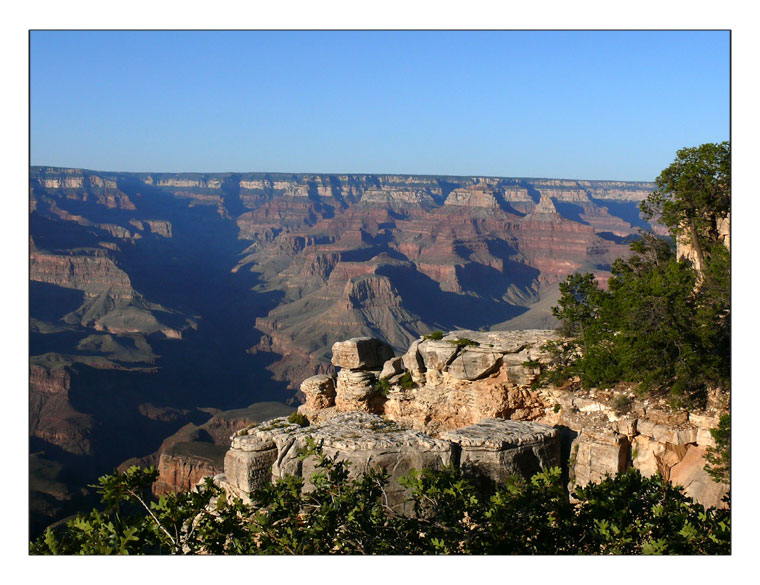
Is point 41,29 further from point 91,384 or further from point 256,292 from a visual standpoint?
point 256,292

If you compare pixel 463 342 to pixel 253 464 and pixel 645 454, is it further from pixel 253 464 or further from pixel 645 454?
pixel 253 464

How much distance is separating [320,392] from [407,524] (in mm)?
15564

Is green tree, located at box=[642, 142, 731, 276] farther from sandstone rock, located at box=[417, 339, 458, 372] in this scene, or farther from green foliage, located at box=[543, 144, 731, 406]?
sandstone rock, located at box=[417, 339, 458, 372]

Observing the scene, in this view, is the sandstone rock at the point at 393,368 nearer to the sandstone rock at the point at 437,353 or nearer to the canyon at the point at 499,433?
the sandstone rock at the point at 437,353

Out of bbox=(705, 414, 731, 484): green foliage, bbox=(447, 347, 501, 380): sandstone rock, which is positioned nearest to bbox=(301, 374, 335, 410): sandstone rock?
bbox=(447, 347, 501, 380): sandstone rock

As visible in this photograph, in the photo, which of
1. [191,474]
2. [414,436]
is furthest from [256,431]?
[191,474]

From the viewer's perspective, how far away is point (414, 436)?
15.5 meters

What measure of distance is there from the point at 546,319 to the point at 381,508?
125 meters

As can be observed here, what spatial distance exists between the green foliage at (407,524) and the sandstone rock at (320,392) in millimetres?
14184

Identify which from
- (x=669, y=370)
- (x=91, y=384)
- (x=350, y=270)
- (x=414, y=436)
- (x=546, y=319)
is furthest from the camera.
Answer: (x=350, y=270)

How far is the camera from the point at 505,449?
1544cm

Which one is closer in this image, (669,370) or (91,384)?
(669,370)

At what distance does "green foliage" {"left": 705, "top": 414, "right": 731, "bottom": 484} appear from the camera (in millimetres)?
13680

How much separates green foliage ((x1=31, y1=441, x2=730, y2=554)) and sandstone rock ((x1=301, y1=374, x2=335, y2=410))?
14.2m
